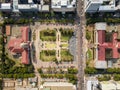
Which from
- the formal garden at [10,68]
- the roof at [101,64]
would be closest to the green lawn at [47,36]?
the formal garden at [10,68]

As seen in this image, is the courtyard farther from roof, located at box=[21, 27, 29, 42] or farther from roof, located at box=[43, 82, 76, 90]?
roof, located at box=[43, 82, 76, 90]

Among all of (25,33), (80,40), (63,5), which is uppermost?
(63,5)

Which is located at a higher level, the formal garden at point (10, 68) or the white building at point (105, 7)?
the white building at point (105, 7)

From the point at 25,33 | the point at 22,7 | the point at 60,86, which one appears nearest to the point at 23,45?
the point at 25,33

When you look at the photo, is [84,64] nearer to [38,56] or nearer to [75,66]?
[75,66]

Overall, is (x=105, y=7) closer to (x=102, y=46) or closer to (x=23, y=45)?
(x=102, y=46)

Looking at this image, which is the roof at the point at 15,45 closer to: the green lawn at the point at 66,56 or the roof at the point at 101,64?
the green lawn at the point at 66,56
